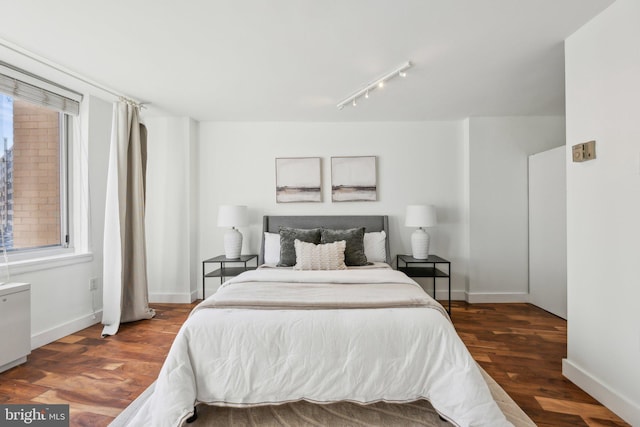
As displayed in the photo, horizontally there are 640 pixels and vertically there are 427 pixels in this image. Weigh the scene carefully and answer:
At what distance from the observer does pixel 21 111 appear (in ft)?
8.93

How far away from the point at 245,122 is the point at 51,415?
11.2 feet

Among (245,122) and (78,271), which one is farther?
(245,122)

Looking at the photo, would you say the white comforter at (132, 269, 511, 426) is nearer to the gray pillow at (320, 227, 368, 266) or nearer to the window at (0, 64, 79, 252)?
the gray pillow at (320, 227, 368, 266)

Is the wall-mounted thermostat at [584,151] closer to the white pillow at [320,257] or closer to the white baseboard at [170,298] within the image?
the white pillow at [320,257]

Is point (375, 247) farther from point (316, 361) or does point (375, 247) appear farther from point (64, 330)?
point (64, 330)

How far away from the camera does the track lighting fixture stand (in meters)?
2.48

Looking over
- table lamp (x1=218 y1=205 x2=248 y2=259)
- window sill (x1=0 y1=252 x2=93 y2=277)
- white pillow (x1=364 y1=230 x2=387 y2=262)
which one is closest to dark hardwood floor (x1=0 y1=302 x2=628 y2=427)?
window sill (x1=0 y1=252 x2=93 y2=277)

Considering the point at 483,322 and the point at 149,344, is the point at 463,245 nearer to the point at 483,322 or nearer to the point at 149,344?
the point at 483,322

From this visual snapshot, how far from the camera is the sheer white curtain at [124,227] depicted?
3.04 m

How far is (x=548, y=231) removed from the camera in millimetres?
3484

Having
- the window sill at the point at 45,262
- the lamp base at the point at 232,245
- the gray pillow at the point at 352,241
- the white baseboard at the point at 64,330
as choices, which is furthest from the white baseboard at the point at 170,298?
the gray pillow at the point at 352,241

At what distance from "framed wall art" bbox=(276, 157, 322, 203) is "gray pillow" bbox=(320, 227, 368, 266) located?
766 millimetres

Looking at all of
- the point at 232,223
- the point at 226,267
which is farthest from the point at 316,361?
the point at 226,267

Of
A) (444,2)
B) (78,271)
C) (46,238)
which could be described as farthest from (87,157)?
(444,2)
